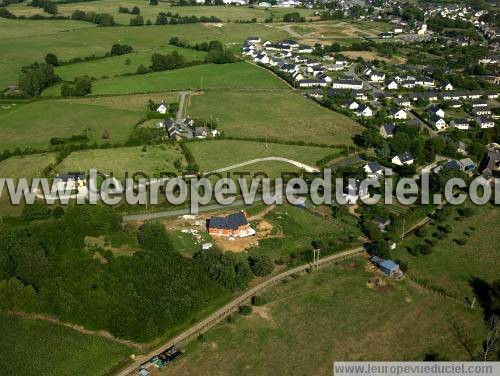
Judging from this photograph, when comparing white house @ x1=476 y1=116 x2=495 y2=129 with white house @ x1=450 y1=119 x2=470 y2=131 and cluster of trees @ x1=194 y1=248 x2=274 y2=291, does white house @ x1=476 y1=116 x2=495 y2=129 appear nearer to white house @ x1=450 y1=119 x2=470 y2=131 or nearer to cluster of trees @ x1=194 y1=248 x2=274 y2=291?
white house @ x1=450 y1=119 x2=470 y2=131

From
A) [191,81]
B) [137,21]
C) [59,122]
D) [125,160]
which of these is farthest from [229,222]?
[137,21]

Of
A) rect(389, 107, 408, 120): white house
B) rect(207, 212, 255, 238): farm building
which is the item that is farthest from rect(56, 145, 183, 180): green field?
rect(389, 107, 408, 120): white house

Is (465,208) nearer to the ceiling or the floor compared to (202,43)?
nearer to the floor

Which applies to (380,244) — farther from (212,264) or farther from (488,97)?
(488,97)

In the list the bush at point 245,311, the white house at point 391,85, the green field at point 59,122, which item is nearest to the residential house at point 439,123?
the white house at point 391,85

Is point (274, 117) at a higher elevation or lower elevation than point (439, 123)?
higher

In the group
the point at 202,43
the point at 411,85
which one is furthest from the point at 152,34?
the point at 411,85

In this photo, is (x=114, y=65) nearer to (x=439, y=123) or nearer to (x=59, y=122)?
(x=59, y=122)
